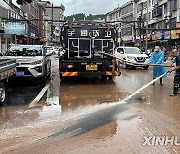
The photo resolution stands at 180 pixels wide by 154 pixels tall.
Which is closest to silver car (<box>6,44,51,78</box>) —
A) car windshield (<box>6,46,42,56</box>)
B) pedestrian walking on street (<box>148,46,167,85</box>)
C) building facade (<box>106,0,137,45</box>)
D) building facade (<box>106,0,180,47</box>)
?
car windshield (<box>6,46,42,56</box>)

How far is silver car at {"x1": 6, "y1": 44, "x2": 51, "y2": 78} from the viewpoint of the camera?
11.7m

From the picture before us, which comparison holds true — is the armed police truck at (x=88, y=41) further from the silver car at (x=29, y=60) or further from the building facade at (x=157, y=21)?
the building facade at (x=157, y=21)

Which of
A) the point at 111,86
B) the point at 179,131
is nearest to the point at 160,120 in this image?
the point at 179,131

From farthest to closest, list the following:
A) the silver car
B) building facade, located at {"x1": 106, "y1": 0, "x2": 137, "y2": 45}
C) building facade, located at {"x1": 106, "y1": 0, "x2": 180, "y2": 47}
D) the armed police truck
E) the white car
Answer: building facade, located at {"x1": 106, "y1": 0, "x2": 137, "y2": 45}
building facade, located at {"x1": 106, "y1": 0, "x2": 180, "y2": 47}
the white car
the armed police truck
the silver car

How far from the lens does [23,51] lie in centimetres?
1359

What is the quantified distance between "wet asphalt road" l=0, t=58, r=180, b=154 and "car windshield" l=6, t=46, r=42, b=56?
9.44 ft

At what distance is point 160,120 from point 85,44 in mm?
6950

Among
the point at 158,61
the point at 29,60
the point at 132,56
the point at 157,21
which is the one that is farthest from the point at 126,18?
the point at 29,60

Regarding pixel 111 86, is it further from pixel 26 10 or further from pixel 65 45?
pixel 26 10

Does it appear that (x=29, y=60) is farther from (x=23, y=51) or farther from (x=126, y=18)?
(x=126, y=18)

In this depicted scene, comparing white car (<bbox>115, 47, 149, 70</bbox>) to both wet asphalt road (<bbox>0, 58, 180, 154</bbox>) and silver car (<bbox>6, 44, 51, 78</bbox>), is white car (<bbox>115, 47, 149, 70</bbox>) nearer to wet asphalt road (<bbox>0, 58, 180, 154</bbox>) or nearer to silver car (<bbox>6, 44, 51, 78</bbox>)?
silver car (<bbox>6, 44, 51, 78</bbox>)

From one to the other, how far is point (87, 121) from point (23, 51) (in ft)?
25.1

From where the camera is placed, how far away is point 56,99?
9484 millimetres

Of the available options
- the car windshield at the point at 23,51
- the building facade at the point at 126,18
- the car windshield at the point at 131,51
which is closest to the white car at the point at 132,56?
the car windshield at the point at 131,51
